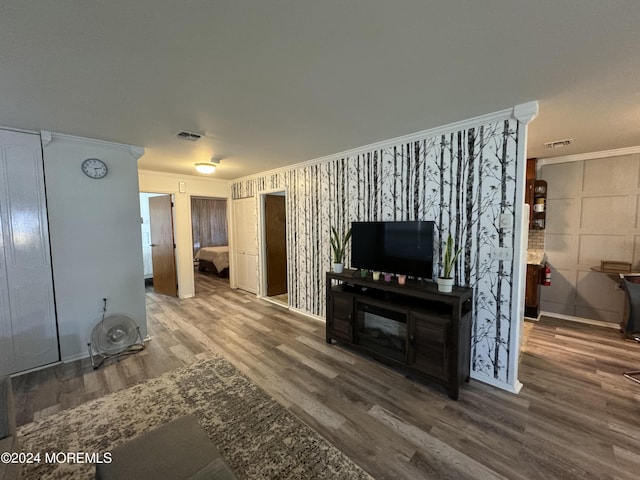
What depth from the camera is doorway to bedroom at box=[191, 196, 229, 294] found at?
Answer: 758 cm

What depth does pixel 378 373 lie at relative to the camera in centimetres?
262

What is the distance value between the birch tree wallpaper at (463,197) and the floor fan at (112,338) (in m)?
2.75

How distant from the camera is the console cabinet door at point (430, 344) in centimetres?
226

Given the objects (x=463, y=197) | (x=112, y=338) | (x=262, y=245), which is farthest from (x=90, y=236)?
(x=463, y=197)

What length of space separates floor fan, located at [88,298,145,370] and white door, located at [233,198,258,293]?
249 centimetres

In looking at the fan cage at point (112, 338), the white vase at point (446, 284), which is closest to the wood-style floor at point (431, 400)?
the fan cage at point (112, 338)

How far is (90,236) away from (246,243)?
2.75 m

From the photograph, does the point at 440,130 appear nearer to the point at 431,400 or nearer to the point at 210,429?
the point at 431,400

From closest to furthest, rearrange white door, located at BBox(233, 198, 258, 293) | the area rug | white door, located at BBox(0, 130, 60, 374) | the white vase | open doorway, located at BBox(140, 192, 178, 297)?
the area rug
the white vase
white door, located at BBox(0, 130, 60, 374)
open doorway, located at BBox(140, 192, 178, 297)
white door, located at BBox(233, 198, 258, 293)

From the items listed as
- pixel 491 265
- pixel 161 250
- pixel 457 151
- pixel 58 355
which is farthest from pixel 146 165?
pixel 491 265

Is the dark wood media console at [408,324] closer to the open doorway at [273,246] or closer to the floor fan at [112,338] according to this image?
the open doorway at [273,246]

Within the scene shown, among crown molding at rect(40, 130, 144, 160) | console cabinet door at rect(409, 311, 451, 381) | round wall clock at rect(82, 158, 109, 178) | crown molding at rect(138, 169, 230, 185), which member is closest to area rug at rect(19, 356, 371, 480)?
console cabinet door at rect(409, 311, 451, 381)

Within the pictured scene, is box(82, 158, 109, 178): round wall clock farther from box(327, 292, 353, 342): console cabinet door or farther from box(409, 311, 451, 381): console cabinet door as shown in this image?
box(409, 311, 451, 381): console cabinet door

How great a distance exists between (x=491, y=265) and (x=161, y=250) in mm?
5667
